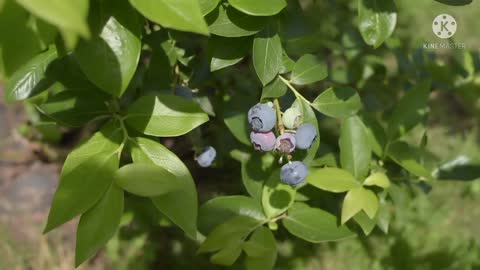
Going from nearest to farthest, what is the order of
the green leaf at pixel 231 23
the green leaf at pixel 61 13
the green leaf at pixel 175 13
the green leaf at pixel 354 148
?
1. the green leaf at pixel 61 13
2. the green leaf at pixel 175 13
3. the green leaf at pixel 231 23
4. the green leaf at pixel 354 148

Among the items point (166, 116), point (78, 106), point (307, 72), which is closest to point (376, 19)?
point (307, 72)

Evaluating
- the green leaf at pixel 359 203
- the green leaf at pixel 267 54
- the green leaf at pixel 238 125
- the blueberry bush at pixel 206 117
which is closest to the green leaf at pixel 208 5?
the blueberry bush at pixel 206 117

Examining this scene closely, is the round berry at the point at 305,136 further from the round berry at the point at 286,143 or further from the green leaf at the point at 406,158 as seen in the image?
the green leaf at the point at 406,158

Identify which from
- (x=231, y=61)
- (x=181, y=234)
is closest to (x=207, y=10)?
(x=231, y=61)

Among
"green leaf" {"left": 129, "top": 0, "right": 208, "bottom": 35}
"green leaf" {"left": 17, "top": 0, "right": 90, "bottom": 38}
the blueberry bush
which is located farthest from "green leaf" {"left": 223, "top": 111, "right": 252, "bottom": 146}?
"green leaf" {"left": 17, "top": 0, "right": 90, "bottom": 38}

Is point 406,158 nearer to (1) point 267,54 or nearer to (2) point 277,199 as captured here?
(2) point 277,199

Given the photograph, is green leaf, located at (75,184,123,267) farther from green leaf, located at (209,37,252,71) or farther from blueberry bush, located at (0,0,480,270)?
green leaf, located at (209,37,252,71)

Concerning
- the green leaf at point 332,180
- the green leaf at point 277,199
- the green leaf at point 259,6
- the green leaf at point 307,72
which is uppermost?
the green leaf at point 259,6
